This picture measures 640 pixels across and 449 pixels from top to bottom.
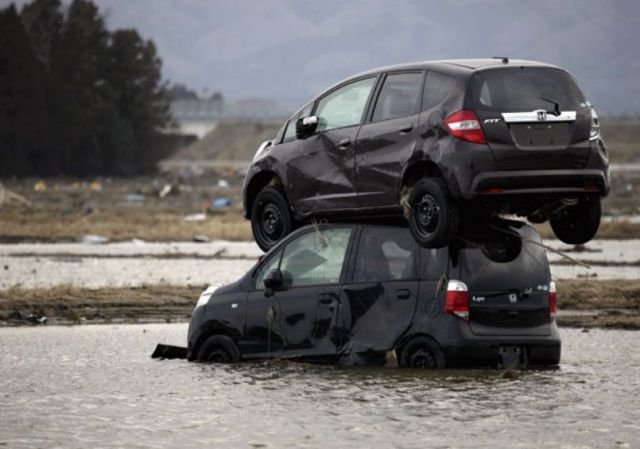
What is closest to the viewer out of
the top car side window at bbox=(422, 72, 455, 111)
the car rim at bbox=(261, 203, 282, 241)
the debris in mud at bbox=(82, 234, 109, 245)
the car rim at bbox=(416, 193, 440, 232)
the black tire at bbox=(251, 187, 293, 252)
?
the car rim at bbox=(416, 193, 440, 232)

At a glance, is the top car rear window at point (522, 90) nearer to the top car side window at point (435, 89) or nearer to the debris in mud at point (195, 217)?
the top car side window at point (435, 89)

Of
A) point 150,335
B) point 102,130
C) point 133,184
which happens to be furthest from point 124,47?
point 150,335

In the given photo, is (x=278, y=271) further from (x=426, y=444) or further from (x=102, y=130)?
(x=102, y=130)

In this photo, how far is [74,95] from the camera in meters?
95.2

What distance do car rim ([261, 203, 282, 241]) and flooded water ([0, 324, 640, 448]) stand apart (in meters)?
1.46

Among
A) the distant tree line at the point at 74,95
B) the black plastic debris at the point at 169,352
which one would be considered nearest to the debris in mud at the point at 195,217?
the black plastic debris at the point at 169,352

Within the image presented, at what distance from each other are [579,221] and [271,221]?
323 centimetres

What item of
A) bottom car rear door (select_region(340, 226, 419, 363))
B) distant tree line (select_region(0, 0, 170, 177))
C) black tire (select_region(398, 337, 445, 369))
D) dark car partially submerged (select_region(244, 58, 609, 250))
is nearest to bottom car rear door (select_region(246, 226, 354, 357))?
bottom car rear door (select_region(340, 226, 419, 363))

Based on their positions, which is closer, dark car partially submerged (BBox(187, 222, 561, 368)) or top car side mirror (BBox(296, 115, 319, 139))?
dark car partially submerged (BBox(187, 222, 561, 368))

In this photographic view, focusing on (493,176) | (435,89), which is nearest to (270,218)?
(435,89)

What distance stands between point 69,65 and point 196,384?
276 ft

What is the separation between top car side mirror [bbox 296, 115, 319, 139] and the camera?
595 inches

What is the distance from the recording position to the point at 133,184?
9075 cm

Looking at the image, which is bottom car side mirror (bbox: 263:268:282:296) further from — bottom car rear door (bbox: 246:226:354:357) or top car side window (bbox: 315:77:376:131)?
top car side window (bbox: 315:77:376:131)
